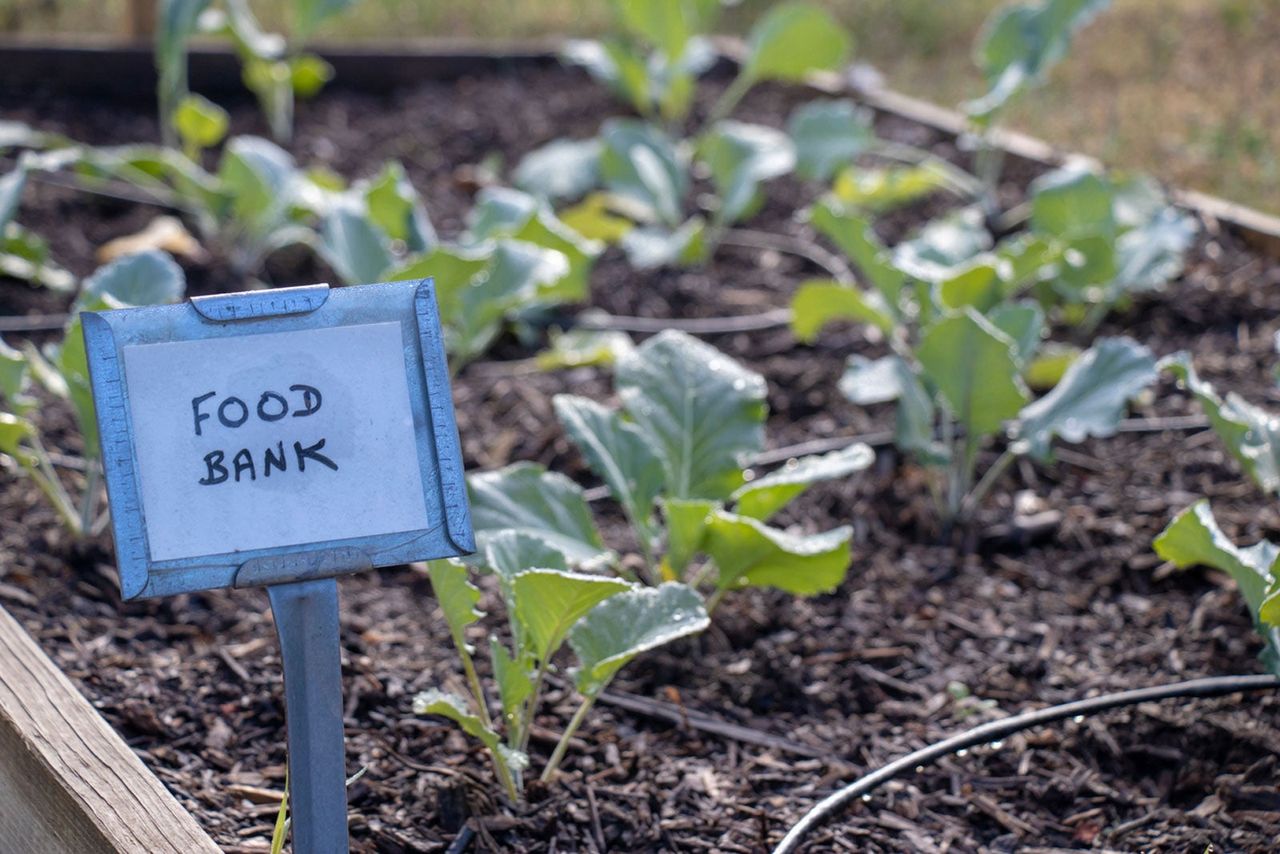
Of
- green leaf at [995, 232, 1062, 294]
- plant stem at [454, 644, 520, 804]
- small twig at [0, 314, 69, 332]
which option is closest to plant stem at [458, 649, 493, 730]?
Result: plant stem at [454, 644, 520, 804]

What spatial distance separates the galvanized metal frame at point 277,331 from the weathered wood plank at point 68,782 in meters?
0.36

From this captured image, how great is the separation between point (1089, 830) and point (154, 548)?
1.10 metres

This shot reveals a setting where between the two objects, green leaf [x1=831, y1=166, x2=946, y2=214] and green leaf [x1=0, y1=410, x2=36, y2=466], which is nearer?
green leaf [x1=0, y1=410, x2=36, y2=466]

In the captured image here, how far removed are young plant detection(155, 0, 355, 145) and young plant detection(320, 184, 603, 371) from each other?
73 cm

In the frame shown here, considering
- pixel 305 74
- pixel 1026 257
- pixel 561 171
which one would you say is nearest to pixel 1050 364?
pixel 1026 257

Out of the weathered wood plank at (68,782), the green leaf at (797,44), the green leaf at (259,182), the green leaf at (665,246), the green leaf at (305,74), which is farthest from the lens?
the green leaf at (305,74)

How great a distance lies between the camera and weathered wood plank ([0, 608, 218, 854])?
1366 mm

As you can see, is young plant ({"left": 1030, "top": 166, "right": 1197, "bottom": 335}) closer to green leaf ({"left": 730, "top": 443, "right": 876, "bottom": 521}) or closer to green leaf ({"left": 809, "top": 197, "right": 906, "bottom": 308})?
green leaf ({"left": 809, "top": 197, "right": 906, "bottom": 308})

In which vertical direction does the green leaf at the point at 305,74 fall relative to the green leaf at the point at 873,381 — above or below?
above

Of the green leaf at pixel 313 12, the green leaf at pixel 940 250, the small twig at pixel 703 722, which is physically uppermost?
the green leaf at pixel 313 12

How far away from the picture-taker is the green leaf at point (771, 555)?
1.69 metres

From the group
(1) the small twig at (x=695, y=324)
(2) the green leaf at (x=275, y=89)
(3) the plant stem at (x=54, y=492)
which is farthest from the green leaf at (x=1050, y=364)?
(2) the green leaf at (x=275, y=89)

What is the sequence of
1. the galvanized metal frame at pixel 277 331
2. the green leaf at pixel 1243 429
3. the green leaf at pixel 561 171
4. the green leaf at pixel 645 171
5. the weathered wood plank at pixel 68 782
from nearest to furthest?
the galvanized metal frame at pixel 277 331 → the weathered wood plank at pixel 68 782 → the green leaf at pixel 1243 429 → the green leaf at pixel 645 171 → the green leaf at pixel 561 171

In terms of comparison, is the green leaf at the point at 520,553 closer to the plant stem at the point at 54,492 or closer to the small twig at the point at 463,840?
the small twig at the point at 463,840
